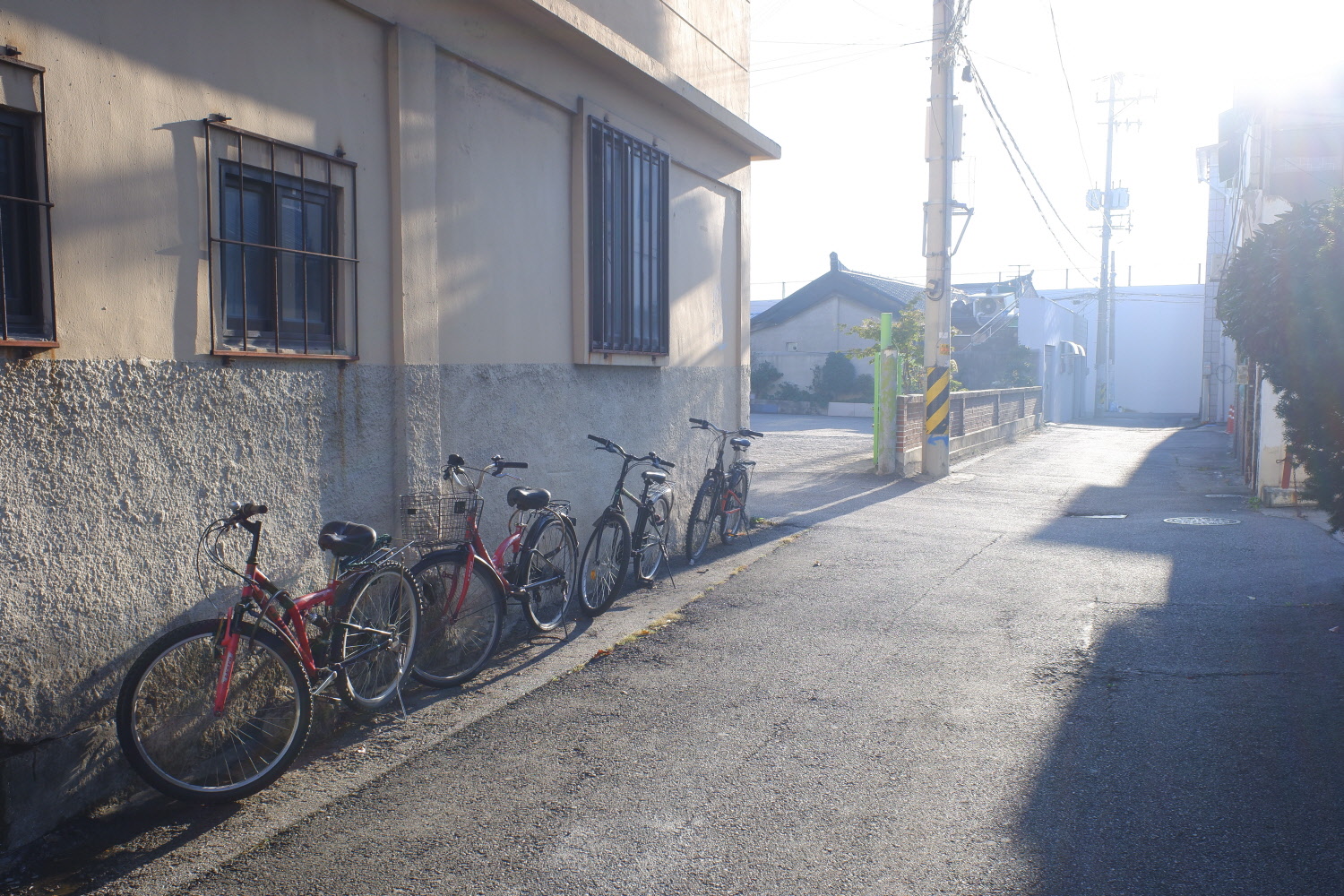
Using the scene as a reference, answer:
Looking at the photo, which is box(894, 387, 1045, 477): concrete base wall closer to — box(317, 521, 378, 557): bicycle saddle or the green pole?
the green pole

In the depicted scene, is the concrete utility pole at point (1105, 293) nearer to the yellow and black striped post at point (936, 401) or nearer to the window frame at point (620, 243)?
the yellow and black striped post at point (936, 401)

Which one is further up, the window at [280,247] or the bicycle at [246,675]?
the window at [280,247]

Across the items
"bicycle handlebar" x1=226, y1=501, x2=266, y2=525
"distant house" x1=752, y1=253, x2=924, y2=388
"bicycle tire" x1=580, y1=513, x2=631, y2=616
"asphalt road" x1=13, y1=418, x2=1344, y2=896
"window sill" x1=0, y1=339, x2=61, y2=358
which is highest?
"distant house" x1=752, y1=253, x2=924, y2=388

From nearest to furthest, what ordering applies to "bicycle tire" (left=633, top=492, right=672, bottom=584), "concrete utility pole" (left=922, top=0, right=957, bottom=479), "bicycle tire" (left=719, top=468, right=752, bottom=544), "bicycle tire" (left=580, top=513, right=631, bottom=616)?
"bicycle tire" (left=580, top=513, right=631, bottom=616), "bicycle tire" (left=633, top=492, right=672, bottom=584), "bicycle tire" (left=719, top=468, right=752, bottom=544), "concrete utility pole" (left=922, top=0, right=957, bottom=479)

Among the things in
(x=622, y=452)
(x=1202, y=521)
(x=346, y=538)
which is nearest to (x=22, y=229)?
(x=346, y=538)

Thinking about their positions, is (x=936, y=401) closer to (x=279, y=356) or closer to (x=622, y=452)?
(x=622, y=452)

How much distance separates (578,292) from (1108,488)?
403 inches

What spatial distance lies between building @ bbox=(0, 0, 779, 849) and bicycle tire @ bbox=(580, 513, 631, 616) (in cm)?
40

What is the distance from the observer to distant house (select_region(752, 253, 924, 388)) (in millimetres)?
40312

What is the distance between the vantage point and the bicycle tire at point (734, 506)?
9.02 m

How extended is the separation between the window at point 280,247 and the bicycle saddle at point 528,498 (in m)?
1.21

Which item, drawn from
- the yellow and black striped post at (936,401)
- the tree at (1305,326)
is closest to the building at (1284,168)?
the yellow and black striped post at (936,401)

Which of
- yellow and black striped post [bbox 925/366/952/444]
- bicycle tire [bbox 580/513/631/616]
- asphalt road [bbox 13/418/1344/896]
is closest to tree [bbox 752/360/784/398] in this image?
yellow and black striped post [bbox 925/366/952/444]

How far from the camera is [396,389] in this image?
17.0 feet
